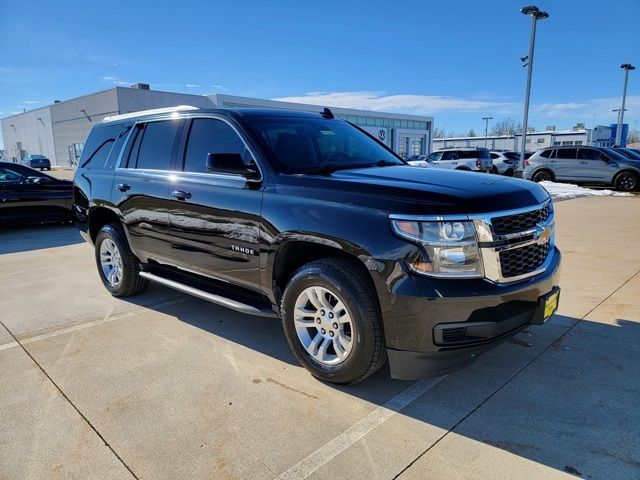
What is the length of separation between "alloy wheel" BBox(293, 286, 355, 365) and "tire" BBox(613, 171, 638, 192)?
19720mm

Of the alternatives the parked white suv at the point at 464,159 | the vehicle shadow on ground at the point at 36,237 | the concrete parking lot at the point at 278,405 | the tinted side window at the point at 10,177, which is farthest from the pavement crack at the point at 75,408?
the parked white suv at the point at 464,159

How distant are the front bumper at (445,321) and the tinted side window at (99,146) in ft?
13.6

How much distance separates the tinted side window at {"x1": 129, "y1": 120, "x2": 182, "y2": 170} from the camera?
4445 millimetres

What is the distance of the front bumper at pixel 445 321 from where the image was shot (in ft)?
8.57

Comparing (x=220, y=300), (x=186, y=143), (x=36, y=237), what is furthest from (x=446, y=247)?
(x=36, y=237)

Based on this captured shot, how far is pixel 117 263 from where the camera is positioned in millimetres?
5262

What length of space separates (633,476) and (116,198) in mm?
4892

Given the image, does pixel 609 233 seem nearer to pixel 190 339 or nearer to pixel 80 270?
pixel 190 339

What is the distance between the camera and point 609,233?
349 inches

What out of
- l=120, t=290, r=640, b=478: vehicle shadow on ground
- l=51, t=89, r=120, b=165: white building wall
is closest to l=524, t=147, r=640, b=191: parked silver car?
l=120, t=290, r=640, b=478: vehicle shadow on ground

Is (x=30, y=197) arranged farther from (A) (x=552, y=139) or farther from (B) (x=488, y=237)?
(A) (x=552, y=139)

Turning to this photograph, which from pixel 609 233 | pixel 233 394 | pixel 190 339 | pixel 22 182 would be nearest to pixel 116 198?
pixel 190 339

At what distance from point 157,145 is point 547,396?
13.1ft

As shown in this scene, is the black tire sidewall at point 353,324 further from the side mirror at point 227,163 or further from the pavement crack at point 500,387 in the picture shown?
the side mirror at point 227,163
